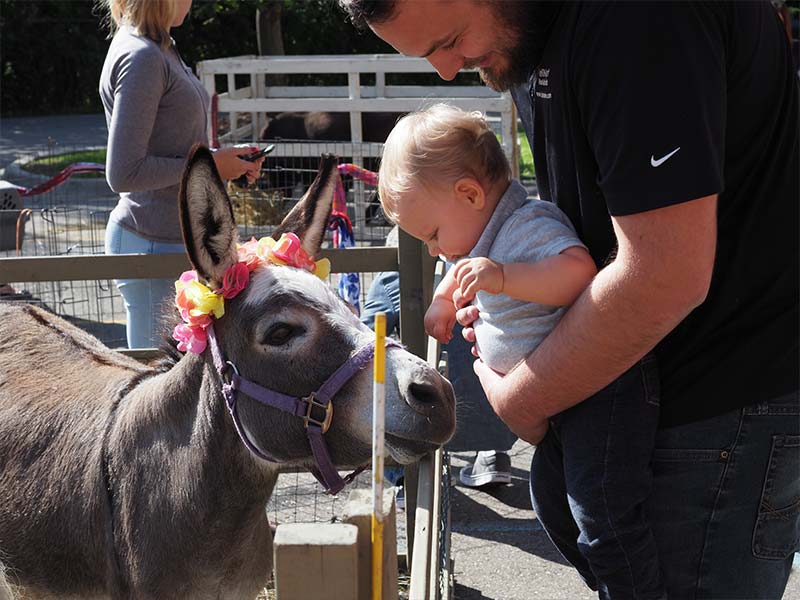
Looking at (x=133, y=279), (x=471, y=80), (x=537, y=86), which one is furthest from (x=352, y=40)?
(x=537, y=86)

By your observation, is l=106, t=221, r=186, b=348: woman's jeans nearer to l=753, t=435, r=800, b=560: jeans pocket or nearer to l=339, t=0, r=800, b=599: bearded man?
l=339, t=0, r=800, b=599: bearded man

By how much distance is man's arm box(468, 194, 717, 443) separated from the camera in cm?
173

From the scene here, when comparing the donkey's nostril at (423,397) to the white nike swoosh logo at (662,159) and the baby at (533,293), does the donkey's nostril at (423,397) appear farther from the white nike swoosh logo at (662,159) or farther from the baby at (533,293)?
the white nike swoosh logo at (662,159)

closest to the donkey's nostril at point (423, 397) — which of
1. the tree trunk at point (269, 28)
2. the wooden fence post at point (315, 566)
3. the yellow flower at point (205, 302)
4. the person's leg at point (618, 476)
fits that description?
the person's leg at point (618, 476)

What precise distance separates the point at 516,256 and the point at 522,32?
0.51 meters

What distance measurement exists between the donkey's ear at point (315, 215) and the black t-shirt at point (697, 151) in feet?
3.23

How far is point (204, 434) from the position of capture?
111 inches

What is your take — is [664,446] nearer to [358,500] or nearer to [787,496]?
[787,496]

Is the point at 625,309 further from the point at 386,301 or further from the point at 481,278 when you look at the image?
the point at 386,301

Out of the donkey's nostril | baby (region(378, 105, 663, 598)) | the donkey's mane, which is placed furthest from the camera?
the donkey's mane

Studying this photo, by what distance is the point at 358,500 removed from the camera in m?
1.78

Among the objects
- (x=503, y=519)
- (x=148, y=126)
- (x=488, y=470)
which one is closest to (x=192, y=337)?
(x=148, y=126)

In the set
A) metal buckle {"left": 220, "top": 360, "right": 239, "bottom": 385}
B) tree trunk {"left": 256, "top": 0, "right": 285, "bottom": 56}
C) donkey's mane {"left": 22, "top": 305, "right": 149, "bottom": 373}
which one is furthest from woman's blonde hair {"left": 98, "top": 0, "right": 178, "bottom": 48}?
tree trunk {"left": 256, "top": 0, "right": 285, "bottom": 56}

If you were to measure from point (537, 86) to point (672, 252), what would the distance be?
0.52 meters
